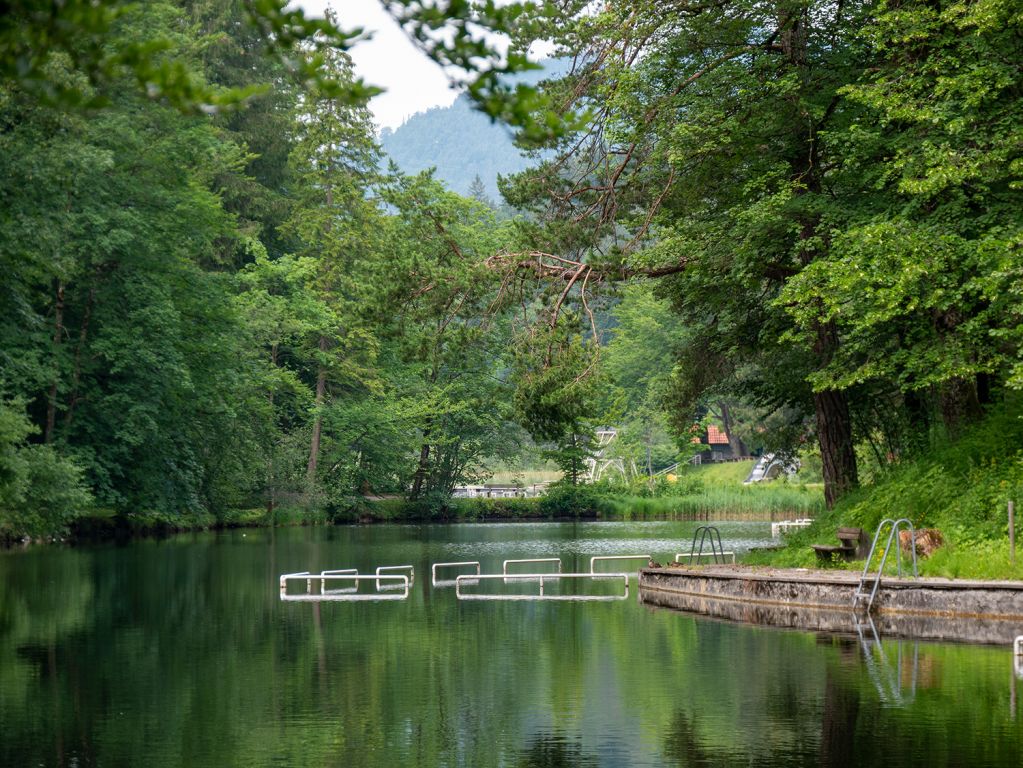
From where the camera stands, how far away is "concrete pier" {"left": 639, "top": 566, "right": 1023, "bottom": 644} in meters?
19.4

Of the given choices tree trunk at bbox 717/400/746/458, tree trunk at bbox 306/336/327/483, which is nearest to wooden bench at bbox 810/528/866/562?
tree trunk at bbox 306/336/327/483

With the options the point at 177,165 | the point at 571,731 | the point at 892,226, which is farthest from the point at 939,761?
the point at 177,165

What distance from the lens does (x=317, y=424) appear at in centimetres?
6875

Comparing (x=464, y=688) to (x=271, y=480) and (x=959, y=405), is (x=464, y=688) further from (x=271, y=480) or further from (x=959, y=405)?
(x=271, y=480)

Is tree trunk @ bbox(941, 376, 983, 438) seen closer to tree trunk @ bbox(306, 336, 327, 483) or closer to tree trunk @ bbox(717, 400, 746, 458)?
tree trunk @ bbox(306, 336, 327, 483)

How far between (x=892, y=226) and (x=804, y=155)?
6.08 metres

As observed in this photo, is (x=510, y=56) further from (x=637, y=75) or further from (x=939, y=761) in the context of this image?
(x=637, y=75)

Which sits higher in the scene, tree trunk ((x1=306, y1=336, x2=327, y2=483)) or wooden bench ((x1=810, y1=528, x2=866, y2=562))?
tree trunk ((x1=306, y1=336, x2=327, y2=483))

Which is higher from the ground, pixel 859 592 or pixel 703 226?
pixel 703 226

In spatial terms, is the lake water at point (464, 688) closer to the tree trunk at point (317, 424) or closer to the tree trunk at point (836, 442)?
the tree trunk at point (836, 442)

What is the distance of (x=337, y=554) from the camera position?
1623 inches

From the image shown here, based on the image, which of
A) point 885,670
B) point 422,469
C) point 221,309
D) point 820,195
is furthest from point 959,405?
point 422,469

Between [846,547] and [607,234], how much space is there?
977 cm

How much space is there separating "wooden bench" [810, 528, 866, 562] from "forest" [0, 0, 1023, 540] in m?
2.88
